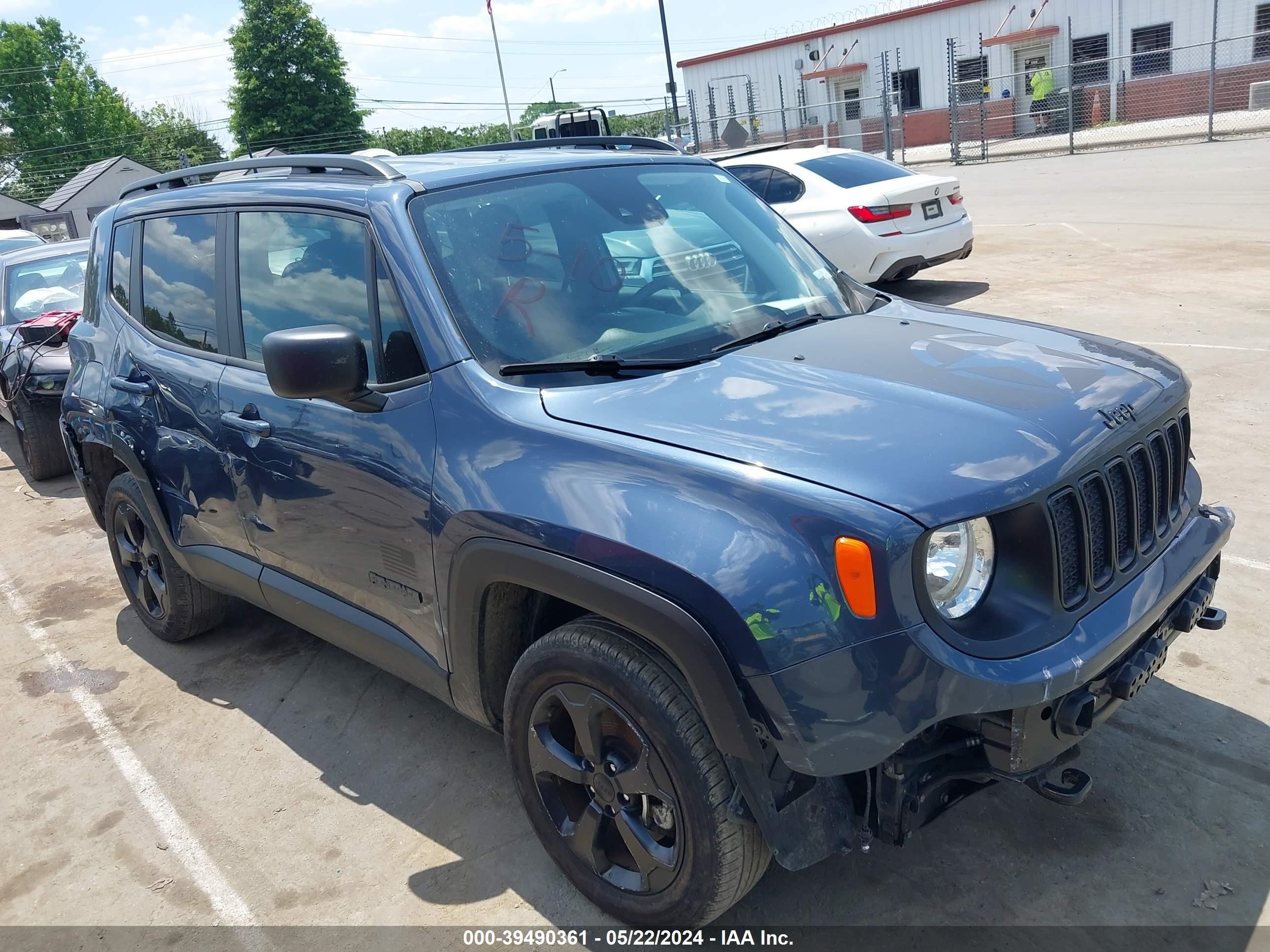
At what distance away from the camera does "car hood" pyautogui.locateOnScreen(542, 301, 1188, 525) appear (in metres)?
2.27

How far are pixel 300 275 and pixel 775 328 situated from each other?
1.57m

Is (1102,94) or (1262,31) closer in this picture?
(1262,31)

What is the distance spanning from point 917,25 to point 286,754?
120 ft

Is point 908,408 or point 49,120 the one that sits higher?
point 49,120

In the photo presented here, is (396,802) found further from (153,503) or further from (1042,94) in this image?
(1042,94)

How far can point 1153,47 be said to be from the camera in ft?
101

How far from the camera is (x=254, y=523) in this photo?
3.73 metres

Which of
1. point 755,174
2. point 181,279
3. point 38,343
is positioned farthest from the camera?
point 755,174

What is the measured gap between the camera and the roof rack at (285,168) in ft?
11.0

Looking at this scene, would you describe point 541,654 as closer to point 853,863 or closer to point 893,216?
point 853,863

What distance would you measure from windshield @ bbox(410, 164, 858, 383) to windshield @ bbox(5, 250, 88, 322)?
7.30m

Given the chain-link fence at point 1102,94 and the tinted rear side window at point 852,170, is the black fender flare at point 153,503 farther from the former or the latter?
the chain-link fence at point 1102,94

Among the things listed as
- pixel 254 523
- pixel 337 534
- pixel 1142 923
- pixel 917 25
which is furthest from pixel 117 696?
pixel 917 25

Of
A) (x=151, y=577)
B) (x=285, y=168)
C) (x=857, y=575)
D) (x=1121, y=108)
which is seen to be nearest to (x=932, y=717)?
(x=857, y=575)
